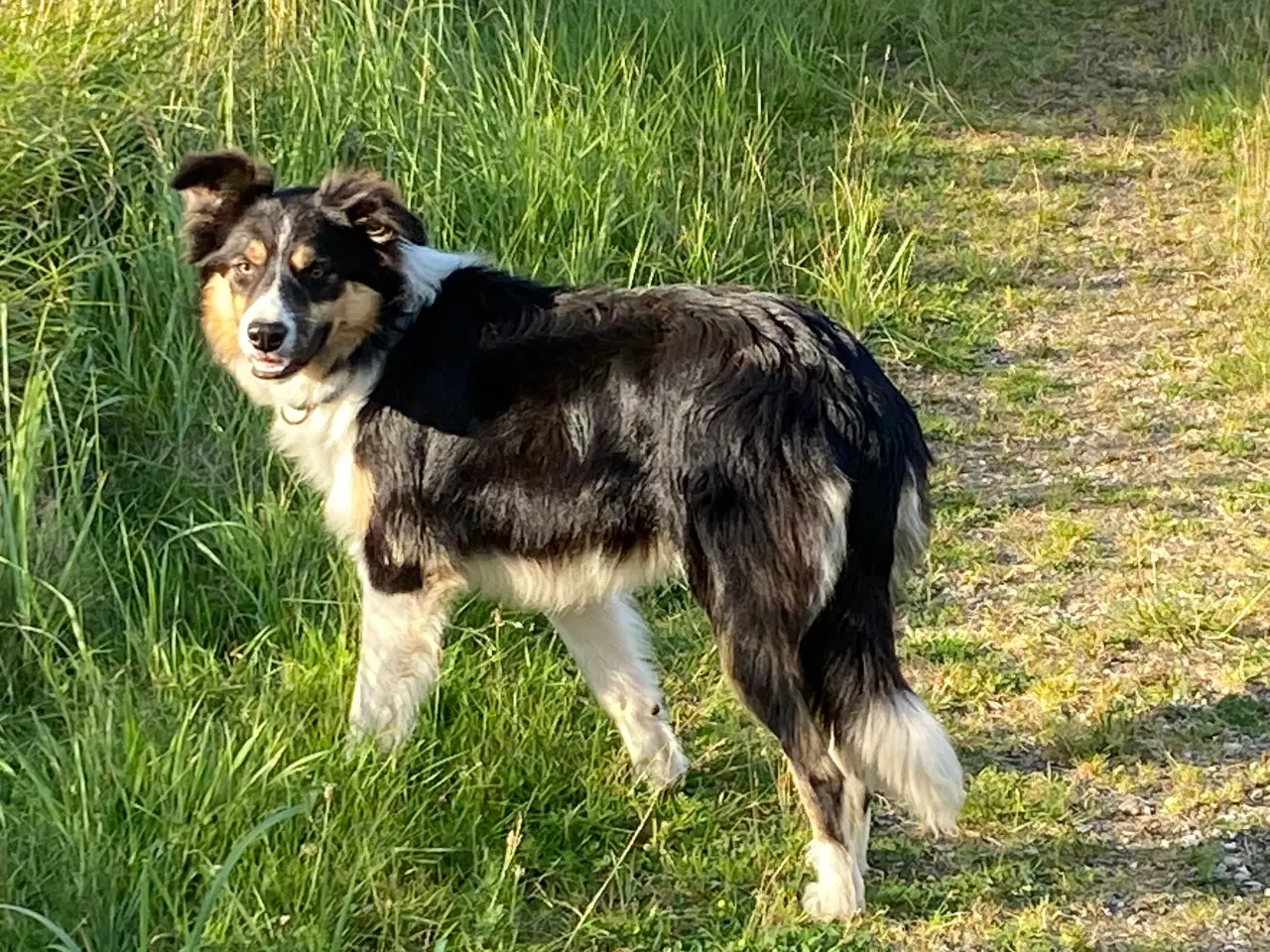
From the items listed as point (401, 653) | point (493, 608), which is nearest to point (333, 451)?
point (401, 653)

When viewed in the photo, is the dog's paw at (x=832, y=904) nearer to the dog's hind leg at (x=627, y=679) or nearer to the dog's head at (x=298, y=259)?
the dog's hind leg at (x=627, y=679)

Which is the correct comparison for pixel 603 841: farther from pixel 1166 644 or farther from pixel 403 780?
pixel 1166 644

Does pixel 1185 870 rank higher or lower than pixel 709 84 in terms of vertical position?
lower

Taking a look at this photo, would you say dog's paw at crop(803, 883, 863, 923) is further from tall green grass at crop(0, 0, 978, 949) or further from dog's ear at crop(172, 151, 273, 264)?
dog's ear at crop(172, 151, 273, 264)

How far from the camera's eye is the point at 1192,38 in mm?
9141

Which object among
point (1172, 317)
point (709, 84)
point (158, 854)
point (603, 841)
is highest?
point (709, 84)

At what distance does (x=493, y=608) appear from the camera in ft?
13.4

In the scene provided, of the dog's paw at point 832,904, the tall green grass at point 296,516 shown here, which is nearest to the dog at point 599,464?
the dog's paw at point 832,904

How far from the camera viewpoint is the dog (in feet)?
10.2

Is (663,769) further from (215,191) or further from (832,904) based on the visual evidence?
(215,191)

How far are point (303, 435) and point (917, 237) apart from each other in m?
4.11

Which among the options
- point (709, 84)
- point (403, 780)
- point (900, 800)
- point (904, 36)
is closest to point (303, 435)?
point (403, 780)

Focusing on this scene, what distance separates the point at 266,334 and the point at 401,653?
2.67ft

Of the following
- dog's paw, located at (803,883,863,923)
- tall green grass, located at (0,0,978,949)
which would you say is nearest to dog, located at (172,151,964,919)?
dog's paw, located at (803,883,863,923)
